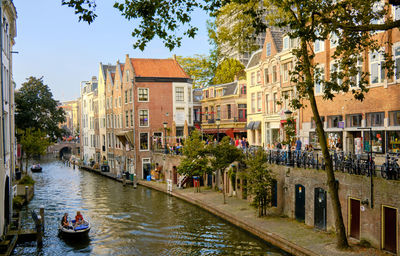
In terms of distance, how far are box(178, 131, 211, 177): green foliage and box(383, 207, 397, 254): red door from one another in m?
19.5

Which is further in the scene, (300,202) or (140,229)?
(140,229)

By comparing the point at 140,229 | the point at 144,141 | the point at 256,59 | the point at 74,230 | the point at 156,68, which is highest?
the point at 156,68

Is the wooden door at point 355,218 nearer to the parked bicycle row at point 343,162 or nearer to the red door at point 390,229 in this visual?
the parked bicycle row at point 343,162

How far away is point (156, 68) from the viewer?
57344 mm

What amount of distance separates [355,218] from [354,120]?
31.3ft

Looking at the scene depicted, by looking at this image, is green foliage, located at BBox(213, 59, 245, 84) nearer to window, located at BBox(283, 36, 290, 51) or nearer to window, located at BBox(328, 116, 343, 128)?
window, located at BBox(283, 36, 290, 51)

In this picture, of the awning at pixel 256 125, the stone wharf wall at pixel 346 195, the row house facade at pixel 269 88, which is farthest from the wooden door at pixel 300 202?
the awning at pixel 256 125

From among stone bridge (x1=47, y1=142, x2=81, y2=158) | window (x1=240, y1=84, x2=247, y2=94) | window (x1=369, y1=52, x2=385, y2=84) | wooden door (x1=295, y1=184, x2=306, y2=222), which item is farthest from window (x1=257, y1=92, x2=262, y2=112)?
stone bridge (x1=47, y1=142, x2=81, y2=158)

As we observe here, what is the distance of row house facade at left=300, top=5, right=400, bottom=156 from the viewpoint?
23719mm

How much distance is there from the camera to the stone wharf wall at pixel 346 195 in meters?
18.0

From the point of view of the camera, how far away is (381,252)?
17828 millimetres

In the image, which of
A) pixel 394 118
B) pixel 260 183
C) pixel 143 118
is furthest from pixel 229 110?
pixel 394 118

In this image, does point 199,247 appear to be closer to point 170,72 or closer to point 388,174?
point 388,174

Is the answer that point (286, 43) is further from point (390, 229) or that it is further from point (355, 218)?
point (390, 229)
